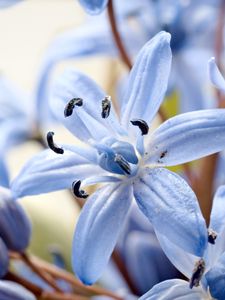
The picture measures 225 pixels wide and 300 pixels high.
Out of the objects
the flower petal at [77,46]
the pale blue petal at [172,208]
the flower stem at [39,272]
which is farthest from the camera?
the flower petal at [77,46]

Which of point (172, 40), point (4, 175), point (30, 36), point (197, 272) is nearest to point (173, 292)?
point (197, 272)

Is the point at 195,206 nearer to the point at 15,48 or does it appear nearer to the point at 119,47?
the point at 119,47

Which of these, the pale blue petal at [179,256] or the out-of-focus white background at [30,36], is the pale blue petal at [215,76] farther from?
the out-of-focus white background at [30,36]

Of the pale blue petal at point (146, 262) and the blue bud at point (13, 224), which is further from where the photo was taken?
the pale blue petal at point (146, 262)

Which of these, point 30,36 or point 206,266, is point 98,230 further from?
point 30,36

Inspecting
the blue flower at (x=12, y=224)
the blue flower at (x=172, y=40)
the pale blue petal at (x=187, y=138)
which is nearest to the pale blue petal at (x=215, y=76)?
the pale blue petal at (x=187, y=138)

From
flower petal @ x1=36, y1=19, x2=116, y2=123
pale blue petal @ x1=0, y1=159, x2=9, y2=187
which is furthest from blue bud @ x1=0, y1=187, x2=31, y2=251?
flower petal @ x1=36, y1=19, x2=116, y2=123
